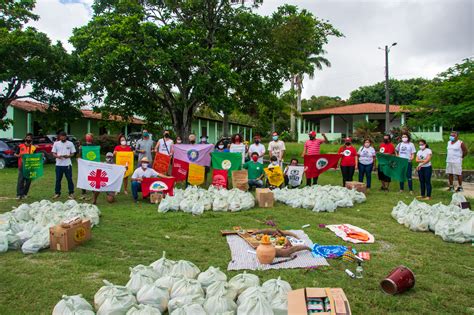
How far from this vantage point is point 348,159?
35.3ft

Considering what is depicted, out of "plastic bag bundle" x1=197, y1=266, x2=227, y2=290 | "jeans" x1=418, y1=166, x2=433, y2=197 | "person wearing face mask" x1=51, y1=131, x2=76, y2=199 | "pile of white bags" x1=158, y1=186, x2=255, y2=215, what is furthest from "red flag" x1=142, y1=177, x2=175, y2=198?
"jeans" x1=418, y1=166, x2=433, y2=197

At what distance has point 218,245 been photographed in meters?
5.54

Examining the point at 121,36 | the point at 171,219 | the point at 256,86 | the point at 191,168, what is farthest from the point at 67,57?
the point at 171,219

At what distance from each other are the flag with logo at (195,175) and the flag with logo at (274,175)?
74.8 inches

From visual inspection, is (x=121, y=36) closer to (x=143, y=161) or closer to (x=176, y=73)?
(x=176, y=73)

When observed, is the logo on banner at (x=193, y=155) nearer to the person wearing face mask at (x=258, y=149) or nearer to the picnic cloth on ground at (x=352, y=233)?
the person wearing face mask at (x=258, y=149)

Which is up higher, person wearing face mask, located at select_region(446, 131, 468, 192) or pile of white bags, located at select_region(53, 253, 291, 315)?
person wearing face mask, located at select_region(446, 131, 468, 192)

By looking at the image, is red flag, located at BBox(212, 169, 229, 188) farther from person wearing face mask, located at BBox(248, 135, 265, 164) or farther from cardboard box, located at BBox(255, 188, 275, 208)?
cardboard box, located at BBox(255, 188, 275, 208)

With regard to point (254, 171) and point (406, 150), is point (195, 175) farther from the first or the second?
point (406, 150)

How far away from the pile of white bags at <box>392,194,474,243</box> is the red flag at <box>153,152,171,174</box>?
20.0 feet

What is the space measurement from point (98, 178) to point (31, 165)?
1.82 metres

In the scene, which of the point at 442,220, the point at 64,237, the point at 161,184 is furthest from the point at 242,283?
the point at 161,184

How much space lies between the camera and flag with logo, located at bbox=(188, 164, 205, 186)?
10.6 m

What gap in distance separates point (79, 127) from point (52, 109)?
28.5 feet
